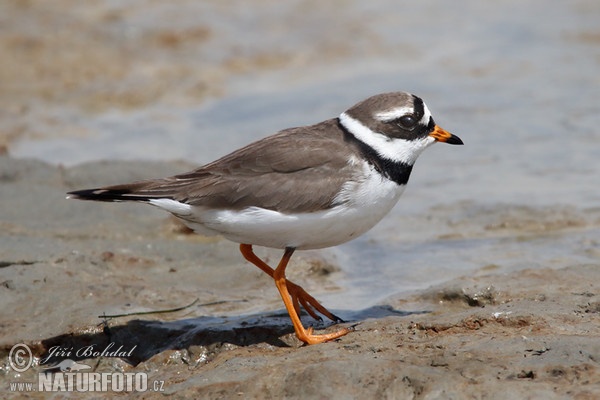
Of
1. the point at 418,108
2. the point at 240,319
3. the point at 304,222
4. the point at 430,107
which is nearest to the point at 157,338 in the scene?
the point at 240,319

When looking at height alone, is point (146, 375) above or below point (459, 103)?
below

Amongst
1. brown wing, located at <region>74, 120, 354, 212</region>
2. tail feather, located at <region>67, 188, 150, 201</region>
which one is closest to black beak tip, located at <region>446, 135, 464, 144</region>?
brown wing, located at <region>74, 120, 354, 212</region>

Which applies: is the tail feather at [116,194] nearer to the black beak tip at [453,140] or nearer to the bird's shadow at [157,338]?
the bird's shadow at [157,338]

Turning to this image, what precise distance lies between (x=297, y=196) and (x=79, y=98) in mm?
8386

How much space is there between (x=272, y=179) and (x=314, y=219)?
0.44 metres

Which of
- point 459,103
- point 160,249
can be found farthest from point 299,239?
point 459,103

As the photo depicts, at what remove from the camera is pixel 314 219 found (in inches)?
251

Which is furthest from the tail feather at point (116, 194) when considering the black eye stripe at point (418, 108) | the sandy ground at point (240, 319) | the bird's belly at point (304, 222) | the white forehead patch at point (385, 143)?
the black eye stripe at point (418, 108)

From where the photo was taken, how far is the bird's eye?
6.73 metres

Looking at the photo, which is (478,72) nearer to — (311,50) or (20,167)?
(311,50)

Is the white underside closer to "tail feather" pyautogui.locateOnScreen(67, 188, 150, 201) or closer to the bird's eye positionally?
"tail feather" pyautogui.locateOnScreen(67, 188, 150, 201)

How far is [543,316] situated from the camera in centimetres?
592

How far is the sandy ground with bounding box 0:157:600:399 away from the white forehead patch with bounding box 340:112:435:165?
111 cm

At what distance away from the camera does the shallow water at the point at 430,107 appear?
8.71m
